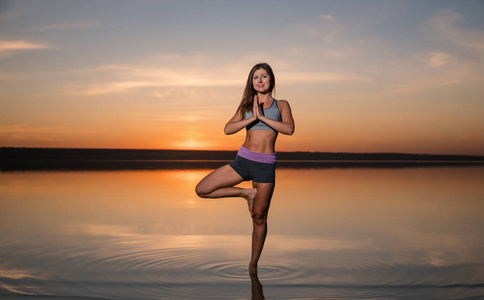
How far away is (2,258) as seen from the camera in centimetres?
537

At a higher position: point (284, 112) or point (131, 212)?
point (284, 112)

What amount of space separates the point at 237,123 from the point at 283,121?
456mm

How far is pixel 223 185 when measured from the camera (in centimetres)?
518

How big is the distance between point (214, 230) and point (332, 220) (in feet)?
6.61

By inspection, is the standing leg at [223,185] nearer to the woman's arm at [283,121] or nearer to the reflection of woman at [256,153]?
the reflection of woman at [256,153]

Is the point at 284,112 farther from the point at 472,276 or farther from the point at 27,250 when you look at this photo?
the point at 27,250

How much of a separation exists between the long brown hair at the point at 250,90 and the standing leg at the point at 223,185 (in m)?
0.63

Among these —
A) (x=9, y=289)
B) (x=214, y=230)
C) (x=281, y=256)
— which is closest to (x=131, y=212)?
(x=214, y=230)

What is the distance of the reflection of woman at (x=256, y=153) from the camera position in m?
5.08

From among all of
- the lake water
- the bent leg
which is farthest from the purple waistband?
the lake water

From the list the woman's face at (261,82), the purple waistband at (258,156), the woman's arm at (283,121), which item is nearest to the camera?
the woman's arm at (283,121)

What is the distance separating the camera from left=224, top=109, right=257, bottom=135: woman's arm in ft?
16.3

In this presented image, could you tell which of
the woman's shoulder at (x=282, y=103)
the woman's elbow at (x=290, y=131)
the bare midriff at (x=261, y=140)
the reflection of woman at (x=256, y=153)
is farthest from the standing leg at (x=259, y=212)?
the woman's shoulder at (x=282, y=103)

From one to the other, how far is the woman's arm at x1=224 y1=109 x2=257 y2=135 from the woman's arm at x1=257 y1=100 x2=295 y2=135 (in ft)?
0.35
